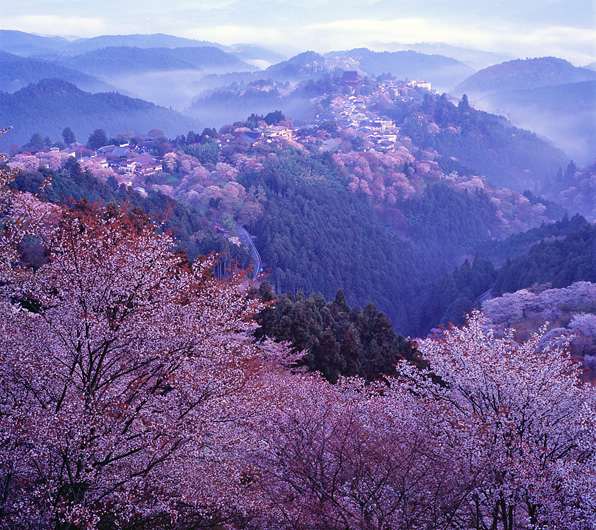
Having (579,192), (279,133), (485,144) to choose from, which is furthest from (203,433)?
(485,144)

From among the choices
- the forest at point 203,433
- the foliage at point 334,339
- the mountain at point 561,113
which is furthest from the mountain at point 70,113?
the forest at point 203,433

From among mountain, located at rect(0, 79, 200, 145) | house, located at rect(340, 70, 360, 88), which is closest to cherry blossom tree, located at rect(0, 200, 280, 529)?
mountain, located at rect(0, 79, 200, 145)

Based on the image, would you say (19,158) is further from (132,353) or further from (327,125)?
(327,125)

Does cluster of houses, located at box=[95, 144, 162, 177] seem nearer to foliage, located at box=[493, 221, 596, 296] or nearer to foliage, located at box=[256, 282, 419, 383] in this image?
foliage, located at box=[493, 221, 596, 296]

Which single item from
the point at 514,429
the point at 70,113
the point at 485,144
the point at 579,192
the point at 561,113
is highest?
the point at 561,113

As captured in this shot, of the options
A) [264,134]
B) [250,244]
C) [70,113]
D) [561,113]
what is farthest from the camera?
[561,113]

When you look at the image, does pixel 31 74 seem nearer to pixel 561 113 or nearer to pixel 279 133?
pixel 279 133

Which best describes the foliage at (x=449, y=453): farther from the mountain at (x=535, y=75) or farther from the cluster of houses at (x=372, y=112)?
the mountain at (x=535, y=75)
